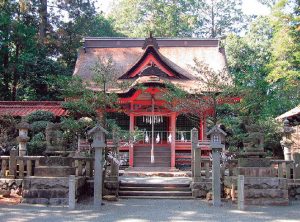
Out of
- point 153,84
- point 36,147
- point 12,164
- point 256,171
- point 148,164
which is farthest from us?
point 148,164

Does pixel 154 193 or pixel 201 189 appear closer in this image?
pixel 201 189

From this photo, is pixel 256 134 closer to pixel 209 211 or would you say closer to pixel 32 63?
pixel 209 211

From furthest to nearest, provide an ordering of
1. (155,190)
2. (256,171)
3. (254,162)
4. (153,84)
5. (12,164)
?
(153,84) < (155,190) < (12,164) < (254,162) < (256,171)

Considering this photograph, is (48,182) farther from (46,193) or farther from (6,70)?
(6,70)

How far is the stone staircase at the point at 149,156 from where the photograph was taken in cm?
1860

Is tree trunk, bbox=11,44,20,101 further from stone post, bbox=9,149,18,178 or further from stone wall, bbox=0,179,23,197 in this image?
stone wall, bbox=0,179,23,197

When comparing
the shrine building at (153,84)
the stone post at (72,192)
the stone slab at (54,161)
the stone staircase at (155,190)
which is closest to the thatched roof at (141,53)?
the shrine building at (153,84)

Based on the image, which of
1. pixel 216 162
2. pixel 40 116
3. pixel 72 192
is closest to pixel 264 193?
pixel 216 162

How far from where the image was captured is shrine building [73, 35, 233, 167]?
18781 millimetres

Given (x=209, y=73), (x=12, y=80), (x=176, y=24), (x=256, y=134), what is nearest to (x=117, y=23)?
(x=176, y=24)

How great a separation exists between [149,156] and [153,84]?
12.3 ft

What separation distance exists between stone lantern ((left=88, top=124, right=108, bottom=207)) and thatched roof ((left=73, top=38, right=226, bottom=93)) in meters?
13.1

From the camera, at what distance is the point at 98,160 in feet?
33.0

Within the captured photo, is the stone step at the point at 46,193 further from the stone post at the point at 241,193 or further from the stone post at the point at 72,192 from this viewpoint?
the stone post at the point at 241,193
